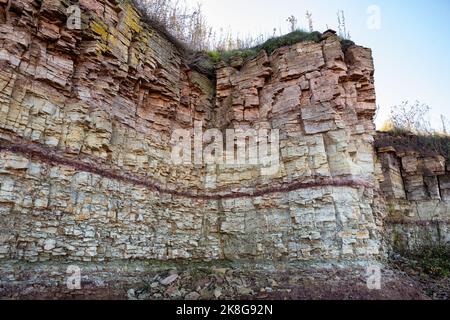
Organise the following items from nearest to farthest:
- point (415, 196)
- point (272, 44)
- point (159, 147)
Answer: point (159, 147), point (272, 44), point (415, 196)

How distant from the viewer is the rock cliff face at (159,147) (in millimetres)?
6707

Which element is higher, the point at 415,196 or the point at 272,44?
the point at 272,44

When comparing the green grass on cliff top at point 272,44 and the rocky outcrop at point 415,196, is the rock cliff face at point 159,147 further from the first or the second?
the rocky outcrop at point 415,196

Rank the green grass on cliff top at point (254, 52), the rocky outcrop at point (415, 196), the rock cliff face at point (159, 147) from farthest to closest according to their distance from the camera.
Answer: the rocky outcrop at point (415, 196) < the green grass on cliff top at point (254, 52) < the rock cliff face at point (159, 147)

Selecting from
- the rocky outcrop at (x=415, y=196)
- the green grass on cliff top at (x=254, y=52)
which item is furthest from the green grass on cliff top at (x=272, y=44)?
the rocky outcrop at (x=415, y=196)

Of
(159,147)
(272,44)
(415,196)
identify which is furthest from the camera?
(415,196)

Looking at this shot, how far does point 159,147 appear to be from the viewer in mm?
9797

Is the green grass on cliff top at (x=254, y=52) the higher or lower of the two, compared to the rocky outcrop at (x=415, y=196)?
higher

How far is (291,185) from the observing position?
370 inches

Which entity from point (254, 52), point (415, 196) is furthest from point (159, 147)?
point (415, 196)

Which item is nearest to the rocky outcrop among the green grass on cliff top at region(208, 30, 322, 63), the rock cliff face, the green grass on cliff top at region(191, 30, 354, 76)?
the rock cliff face

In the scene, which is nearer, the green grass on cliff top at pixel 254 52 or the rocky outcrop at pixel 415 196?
the green grass on cliff top at pixel 254 52

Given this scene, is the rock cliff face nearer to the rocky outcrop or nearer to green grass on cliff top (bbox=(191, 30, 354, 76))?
green grass on cliff top (bbox=(191, 30, 354, 76))

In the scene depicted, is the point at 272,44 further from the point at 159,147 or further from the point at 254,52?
the point at 159,147
